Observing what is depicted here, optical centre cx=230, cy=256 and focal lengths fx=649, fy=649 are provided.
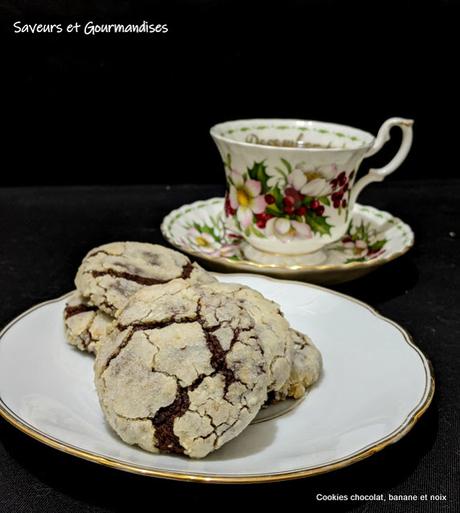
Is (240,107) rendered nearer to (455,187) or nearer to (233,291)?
(455,187)

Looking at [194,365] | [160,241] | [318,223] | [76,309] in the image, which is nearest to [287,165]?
[318,223]

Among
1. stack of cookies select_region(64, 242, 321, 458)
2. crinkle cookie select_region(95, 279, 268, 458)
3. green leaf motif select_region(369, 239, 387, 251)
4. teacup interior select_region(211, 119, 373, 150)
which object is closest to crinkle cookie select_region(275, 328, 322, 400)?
stack of cookies select_region(64, 242, 321, 458)

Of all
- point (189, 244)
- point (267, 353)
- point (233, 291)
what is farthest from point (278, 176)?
point (267, 353)

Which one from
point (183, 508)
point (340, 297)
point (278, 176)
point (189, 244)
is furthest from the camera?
point (189, 244)

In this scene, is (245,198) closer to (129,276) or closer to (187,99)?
(129,276)

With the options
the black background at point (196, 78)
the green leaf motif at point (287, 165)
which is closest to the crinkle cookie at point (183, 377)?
the green leaf motif at point (287, 165)

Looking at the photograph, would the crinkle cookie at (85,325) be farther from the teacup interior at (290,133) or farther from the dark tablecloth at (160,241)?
the teacup interior at (290,133)

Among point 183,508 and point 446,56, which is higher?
point 446,56
